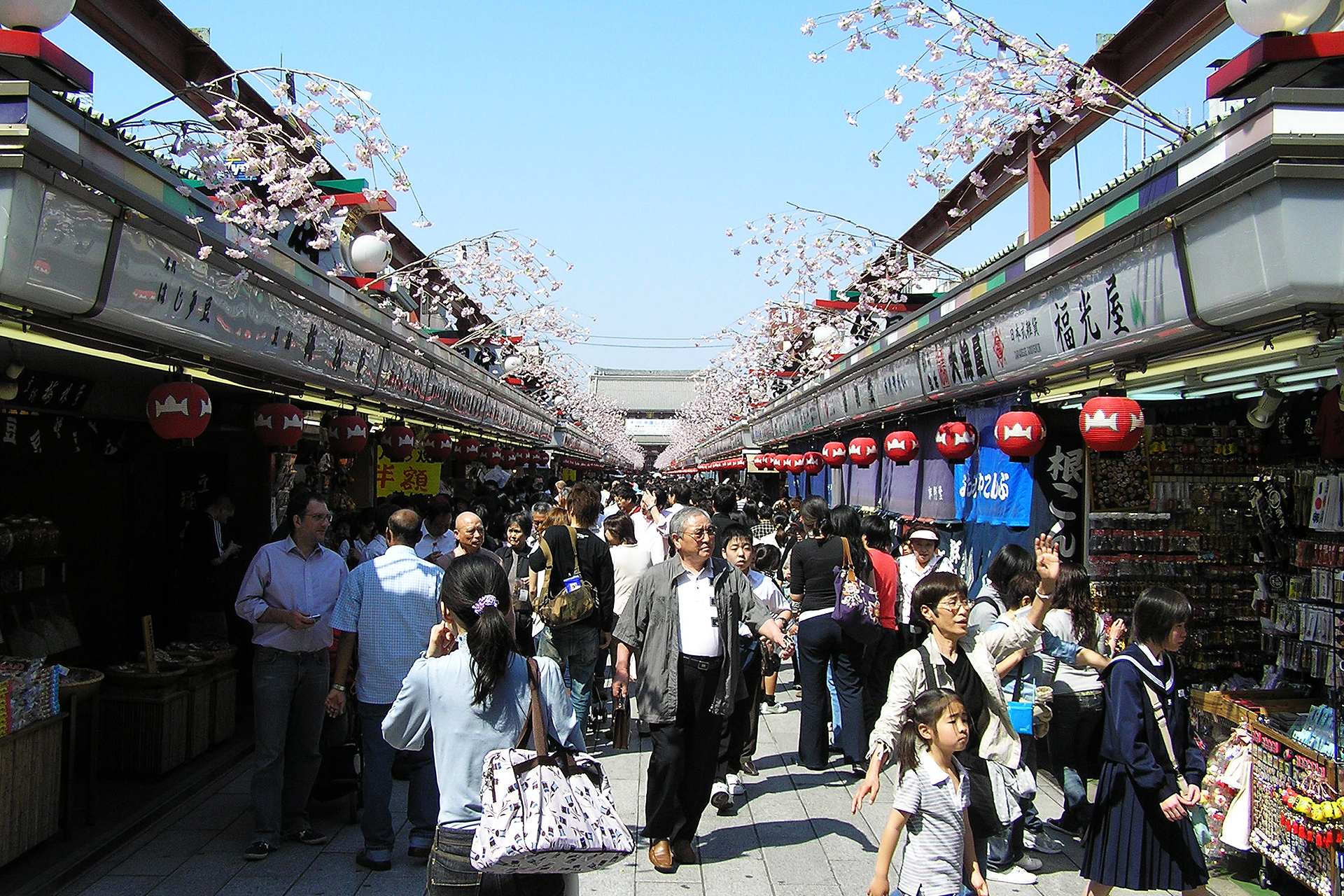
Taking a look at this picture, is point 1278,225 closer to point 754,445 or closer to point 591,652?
point 591,652

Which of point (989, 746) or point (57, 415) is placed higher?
point (57, 415)

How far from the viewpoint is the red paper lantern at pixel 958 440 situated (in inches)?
389

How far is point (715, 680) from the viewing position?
5820 mm

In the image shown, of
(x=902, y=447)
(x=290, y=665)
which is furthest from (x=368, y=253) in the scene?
(x=902, y=447)

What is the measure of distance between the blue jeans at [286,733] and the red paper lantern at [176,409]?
150 cm

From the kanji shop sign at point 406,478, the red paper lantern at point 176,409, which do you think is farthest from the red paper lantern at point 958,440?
the kanji shop sign at point 406,478

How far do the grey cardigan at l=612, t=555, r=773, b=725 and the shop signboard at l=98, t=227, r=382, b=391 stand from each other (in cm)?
300

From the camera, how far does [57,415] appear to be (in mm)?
8133

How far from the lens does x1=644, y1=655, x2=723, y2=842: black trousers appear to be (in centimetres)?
569

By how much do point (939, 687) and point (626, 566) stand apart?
187 inches

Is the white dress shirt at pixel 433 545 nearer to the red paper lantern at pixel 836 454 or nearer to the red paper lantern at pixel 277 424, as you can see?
the red paper lantern at pixel 277 424

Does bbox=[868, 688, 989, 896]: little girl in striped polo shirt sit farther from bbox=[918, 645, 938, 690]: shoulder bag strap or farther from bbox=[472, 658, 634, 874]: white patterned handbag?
bbox=[472, 658, 634, 874]: white patterned handbag

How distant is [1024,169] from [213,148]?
28.4 feet

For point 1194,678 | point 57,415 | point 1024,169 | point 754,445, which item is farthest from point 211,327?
point 754,445
